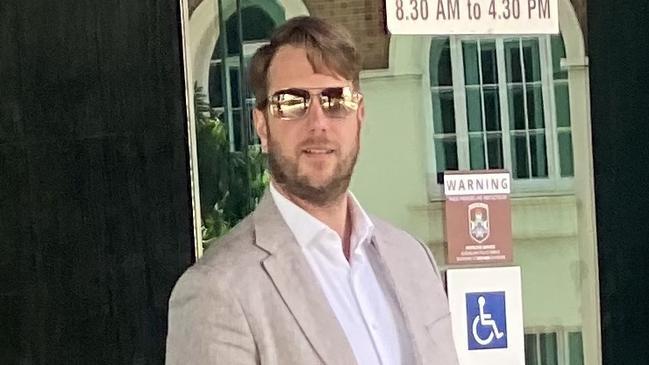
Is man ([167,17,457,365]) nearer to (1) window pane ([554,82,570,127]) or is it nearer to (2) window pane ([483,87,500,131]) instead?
(2) window pane ([483,87,500,131])

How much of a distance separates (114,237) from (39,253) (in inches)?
9.8

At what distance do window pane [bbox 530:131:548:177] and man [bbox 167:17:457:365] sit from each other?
2.68 ft

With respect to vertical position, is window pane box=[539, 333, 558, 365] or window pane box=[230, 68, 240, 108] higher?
window pane box=[230, 68, 240, 108]

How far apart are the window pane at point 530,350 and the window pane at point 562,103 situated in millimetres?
743

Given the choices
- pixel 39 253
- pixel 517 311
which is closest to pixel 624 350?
pixel 517 311

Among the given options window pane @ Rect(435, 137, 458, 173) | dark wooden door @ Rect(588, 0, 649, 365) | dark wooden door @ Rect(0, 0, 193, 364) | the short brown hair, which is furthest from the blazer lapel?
dark wooden door @ Rect(588, 0, 649, 365)

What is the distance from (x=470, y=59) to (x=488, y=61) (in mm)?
65

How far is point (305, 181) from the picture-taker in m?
2.65

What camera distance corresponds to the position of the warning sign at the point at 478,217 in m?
3.44

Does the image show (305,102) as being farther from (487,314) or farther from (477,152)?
(487,314)

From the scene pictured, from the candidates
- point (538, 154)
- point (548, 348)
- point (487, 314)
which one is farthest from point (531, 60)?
point (548, 348)

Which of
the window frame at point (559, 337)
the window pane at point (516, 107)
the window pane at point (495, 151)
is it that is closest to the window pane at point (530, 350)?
the window frame at point (559, 337)

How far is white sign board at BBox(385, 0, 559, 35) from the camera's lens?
3.38m

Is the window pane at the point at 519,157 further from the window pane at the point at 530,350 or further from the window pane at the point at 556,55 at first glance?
the window pane at the point at 530,350
